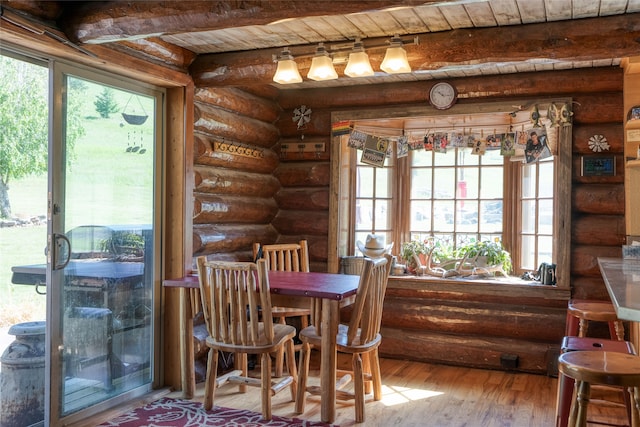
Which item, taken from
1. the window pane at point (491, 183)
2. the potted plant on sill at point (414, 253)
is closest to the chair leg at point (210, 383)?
the potted plant on sill at point (414, 253)

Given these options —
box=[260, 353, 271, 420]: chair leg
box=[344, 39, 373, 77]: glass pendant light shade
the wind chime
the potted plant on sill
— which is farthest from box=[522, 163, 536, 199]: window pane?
the wind chime

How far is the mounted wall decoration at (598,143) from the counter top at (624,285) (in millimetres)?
1040

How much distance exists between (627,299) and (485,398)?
7.78ft

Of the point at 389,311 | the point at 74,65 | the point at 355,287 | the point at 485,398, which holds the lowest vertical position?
the point at 485,398

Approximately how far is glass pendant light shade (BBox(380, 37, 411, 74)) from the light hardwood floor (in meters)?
2.29

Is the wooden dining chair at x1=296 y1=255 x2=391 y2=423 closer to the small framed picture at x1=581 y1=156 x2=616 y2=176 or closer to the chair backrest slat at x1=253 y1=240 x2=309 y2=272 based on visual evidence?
the chair backrest slat at x1=253 y1=240 x2=309 y2=272

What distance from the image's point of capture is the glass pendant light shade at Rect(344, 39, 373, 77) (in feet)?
12.3

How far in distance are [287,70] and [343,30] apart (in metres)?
0.46

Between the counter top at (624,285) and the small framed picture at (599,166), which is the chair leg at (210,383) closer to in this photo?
the counter top at (624,285)

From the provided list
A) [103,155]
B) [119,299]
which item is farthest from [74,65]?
[119,299]

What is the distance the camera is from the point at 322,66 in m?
3.84

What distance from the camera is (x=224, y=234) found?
5184 millimetres

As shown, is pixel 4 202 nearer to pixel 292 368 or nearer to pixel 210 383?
pixel 210 383

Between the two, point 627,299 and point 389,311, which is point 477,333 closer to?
point 389,311
